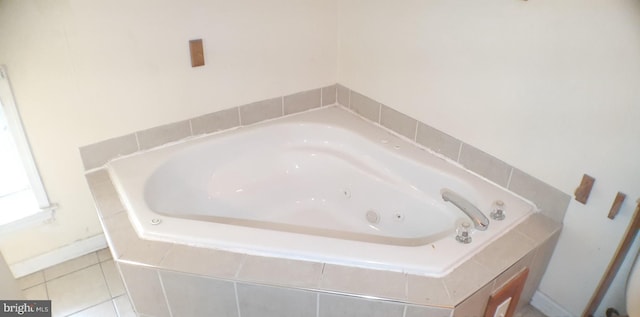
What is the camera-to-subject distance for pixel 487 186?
5.63ft

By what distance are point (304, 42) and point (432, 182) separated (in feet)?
3.02

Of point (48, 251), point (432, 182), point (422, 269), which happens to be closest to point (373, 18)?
point (432, 182)

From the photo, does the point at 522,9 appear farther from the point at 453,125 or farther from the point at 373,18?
the point at 373,18

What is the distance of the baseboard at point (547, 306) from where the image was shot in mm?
1646

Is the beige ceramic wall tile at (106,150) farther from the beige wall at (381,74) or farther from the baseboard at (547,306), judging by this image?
the baseboard at (547,306)

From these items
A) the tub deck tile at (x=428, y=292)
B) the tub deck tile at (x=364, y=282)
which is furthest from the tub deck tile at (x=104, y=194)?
the tub deck tile at (x=428, y=292)

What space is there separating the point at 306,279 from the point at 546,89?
101cm

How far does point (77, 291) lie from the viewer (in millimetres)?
1834

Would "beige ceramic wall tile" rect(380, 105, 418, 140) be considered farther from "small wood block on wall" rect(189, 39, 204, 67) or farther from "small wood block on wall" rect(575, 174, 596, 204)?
"small wood block on wall" rect(189, 39, 204, 67)

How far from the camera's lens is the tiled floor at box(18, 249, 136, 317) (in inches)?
69.2

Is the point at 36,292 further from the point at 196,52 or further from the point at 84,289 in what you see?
the point at 196,52

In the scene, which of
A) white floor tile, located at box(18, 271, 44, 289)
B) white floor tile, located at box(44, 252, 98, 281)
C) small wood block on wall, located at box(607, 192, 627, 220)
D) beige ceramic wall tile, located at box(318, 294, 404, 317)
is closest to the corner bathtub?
beige ceramic wall tile, located at box(318, 294, 404, 317)

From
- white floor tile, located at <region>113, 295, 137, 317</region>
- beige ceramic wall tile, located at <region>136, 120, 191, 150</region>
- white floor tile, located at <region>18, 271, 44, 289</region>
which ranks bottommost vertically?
white floor tile, located at <region>113, 295, 137, 317</region>

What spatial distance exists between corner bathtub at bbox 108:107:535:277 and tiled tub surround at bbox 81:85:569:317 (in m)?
0.04
